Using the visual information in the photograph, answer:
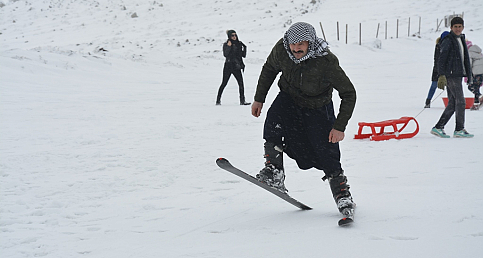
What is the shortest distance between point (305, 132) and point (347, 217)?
0.68 m

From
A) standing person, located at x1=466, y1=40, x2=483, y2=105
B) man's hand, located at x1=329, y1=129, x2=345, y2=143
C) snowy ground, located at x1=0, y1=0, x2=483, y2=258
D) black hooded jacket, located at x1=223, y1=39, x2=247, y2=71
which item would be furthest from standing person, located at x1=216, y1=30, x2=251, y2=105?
man's hand, located at x1=329, y1=129, x2=345, y2=143

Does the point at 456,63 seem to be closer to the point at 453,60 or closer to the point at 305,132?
the point at 453,60

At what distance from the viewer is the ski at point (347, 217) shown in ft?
10.6

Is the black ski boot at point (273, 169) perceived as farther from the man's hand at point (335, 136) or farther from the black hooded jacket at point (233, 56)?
the black hooded jacket at point (233, 56)

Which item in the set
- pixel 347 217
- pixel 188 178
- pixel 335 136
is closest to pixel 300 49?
pixel 335 136

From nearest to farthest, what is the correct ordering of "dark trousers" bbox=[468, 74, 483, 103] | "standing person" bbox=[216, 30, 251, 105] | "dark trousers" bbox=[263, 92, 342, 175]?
"dark trousers" bbox=[263, 92, 342, 175] → "dark trousers" bbox=[468, 74, 483, 103] → "standing person" bbox=[216, 30, 251, 105]

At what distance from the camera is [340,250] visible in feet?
9.32

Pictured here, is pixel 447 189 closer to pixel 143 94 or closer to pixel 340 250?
pixel 340 250

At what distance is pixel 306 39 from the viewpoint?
3035mm

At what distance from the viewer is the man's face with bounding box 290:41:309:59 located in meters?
3.08

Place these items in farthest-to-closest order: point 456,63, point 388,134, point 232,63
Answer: point 232,63
point 388,134
point 456,63

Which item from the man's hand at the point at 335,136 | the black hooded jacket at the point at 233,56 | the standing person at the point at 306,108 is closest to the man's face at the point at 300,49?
the standing person at the point at 306,108

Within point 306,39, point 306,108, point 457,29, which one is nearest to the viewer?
point 306,39

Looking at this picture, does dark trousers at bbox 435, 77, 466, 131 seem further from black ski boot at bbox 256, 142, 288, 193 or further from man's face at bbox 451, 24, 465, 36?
black ski boot at bbox 256, 142, 288, 193
